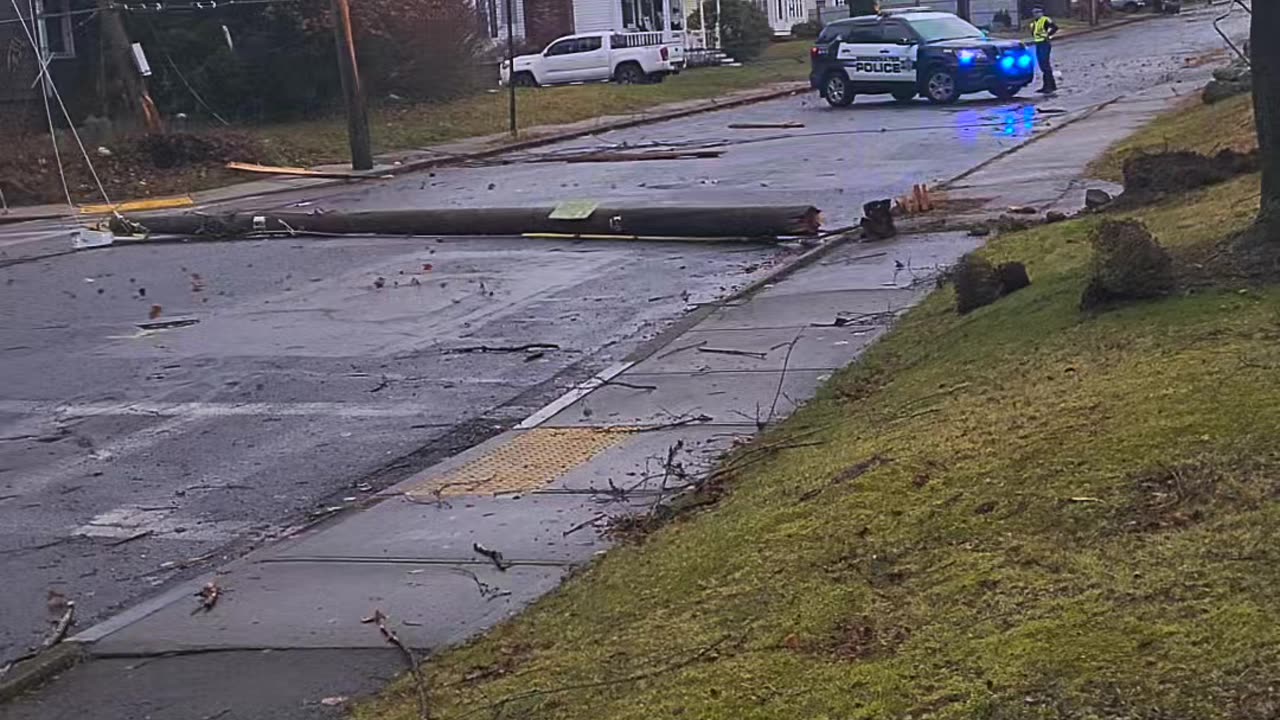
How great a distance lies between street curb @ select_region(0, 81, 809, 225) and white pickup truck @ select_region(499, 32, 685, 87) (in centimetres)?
548

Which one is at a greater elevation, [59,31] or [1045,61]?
[59,31]

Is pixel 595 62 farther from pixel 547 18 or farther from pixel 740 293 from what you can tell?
pixel 740 293

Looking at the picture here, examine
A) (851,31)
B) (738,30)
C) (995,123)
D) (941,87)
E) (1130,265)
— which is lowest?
(995,123)

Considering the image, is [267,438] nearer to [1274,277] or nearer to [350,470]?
[350,470]

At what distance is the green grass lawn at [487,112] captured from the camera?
3625cm

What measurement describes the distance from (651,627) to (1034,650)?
156 cm

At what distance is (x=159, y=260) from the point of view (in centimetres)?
2008

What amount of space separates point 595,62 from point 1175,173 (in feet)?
131

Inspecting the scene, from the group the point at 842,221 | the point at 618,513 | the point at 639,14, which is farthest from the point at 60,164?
the point at 639,14

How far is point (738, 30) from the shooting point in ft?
208

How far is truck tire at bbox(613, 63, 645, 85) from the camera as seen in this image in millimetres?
52969

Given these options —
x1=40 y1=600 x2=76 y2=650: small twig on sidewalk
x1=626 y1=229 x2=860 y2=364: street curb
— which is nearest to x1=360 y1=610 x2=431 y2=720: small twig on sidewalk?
x1=40 y1=600 x2=76 y2=650: small twig on sidewalk

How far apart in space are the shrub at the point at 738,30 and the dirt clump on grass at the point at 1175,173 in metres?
49.1

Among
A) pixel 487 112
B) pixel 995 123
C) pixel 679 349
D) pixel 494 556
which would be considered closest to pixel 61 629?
pixel 494 556
